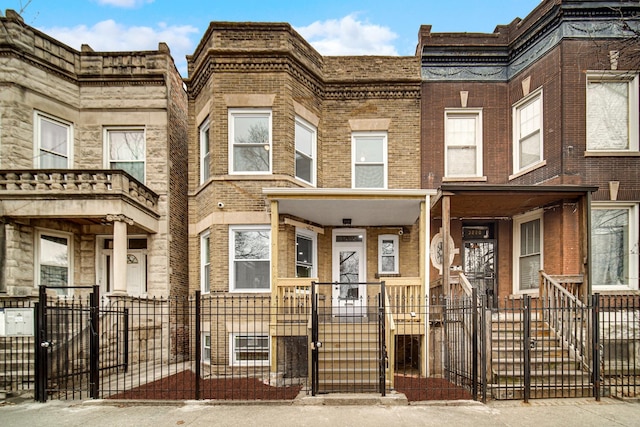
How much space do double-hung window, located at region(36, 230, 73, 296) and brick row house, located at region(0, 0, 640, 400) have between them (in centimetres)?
4

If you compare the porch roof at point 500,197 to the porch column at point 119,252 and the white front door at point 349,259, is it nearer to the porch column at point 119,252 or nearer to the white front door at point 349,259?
the white front door at point 349,259

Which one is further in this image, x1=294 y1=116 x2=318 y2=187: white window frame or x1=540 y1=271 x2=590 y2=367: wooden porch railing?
x1=294 y1=116 x2=318 y2=187: white window frame

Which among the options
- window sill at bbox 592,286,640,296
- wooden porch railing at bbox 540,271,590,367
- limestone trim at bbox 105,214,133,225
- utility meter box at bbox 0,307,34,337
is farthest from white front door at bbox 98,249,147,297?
window sill at bbox 592,286,640,296

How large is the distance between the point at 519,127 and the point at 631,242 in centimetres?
413

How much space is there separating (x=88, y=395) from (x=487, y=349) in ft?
25.1

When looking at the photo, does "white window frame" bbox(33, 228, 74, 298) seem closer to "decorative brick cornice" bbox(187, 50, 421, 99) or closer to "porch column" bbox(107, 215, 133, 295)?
"porch column" bbox(107, 215, 133, 295)

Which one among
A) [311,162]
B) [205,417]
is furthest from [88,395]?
[311,162]

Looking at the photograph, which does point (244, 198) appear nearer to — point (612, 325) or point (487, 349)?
point (487, 349)

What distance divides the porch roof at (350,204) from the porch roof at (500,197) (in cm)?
64

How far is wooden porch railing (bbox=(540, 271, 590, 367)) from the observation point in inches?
297

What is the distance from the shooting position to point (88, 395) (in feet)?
24.5

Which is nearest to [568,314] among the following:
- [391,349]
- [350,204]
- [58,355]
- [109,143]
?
[391,349]

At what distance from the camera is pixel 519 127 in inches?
446

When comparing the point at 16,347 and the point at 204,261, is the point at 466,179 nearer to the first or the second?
the point at 204,261
